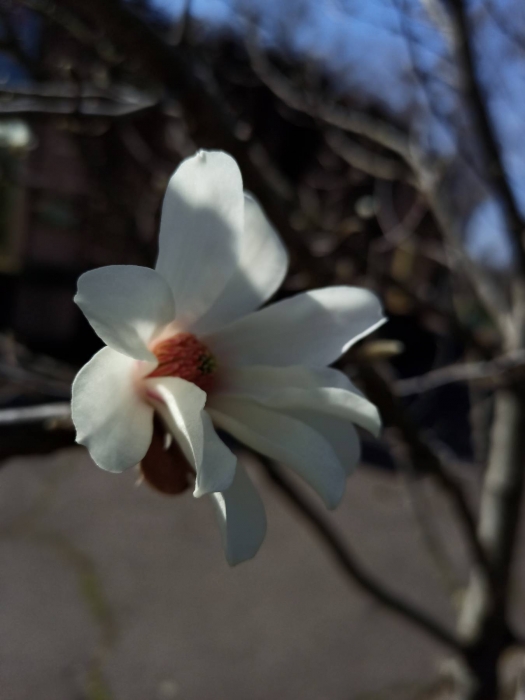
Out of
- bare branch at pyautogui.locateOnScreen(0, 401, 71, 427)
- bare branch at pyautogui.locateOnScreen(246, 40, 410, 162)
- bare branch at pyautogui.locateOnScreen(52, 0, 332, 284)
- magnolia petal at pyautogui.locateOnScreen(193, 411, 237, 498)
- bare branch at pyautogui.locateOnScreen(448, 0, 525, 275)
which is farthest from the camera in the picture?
bare branch at pyautogui.locateOnScreen(246, 40, 410, 162)

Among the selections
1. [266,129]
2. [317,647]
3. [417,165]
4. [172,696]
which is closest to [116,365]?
[417,165]

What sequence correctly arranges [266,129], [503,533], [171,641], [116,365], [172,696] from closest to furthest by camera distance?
[116,365] < [503,533] < [172,696] < [171,641] < [266,129]

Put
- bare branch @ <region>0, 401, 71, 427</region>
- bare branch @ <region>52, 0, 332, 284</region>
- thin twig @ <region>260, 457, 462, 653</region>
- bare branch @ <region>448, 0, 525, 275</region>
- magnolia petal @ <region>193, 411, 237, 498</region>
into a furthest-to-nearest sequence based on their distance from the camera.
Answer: bare branch @ <region>448, 0, 525, 275</region>
thin twig @ <region>260, 457, 462, 653</region>
bare branch @ <region>52, 0, 332, 284</region>
bare branch @ <region>0, 401, 71, 427</region>
magnolia petal @ <region>193, 411, 237, 498</region>

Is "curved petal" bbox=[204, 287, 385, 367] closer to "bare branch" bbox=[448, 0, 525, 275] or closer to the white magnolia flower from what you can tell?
the white magnolia flower

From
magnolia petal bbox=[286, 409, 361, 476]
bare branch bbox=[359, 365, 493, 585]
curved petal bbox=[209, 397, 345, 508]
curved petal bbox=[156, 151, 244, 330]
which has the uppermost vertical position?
curved petal bbox=[156, 151, 244, 330]

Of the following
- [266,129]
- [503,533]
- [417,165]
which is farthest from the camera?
[266,129]

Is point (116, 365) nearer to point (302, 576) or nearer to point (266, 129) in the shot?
point (302, 576)

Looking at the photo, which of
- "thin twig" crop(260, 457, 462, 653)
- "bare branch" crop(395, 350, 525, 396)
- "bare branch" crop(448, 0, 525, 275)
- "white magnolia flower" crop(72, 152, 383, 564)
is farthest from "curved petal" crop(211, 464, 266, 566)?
"bare branch" crop(448, 0, 525, 275)
